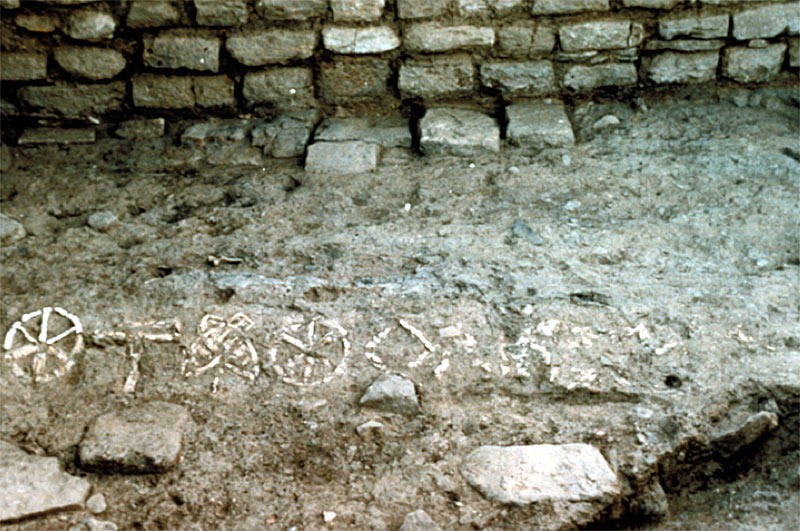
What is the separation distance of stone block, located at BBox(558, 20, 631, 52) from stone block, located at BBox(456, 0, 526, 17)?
22cm

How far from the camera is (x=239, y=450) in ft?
8.41

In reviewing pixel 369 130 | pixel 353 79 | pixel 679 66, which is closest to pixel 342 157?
pixel 369 130

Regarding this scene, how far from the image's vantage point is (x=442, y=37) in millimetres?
3980

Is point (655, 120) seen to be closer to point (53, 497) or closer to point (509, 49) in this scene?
point (509, 49)

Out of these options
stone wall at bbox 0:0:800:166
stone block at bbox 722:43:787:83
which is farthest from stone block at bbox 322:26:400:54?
stone block at bbox 722:43:787:83

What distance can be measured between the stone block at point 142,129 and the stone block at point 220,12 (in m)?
0.45

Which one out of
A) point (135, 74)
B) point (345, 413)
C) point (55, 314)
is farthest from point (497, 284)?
point (135, 74)

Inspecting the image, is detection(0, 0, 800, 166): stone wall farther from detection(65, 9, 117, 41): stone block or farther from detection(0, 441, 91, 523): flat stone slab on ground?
detection(0, 441, 91, 523): flat stone slab on ground

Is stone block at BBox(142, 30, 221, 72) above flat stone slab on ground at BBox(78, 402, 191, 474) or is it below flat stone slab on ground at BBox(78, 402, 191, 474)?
above

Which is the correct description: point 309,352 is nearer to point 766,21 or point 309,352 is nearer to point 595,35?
point 595,35

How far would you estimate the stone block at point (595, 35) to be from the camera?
3992mm

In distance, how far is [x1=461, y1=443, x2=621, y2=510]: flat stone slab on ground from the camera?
2418 mm

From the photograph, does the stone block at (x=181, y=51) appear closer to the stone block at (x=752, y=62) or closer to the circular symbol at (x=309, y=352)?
the circular symbol at (x=309, y=352)

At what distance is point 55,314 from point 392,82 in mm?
1792
